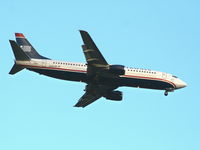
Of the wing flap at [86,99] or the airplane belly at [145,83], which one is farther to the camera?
the wing flap at [86,99]

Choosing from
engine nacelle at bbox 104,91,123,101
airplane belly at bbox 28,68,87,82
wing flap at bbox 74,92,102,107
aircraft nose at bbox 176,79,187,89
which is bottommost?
wing flap at bbox 74,92,102,107

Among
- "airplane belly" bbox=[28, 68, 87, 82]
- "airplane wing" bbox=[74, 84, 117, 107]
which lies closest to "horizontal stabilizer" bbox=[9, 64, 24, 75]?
"airplane belly" bbox=[28, 68, 87, 82]

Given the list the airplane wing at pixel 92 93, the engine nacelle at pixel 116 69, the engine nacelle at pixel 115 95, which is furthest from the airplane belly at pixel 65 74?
the engine nacelle at pixel 115 95

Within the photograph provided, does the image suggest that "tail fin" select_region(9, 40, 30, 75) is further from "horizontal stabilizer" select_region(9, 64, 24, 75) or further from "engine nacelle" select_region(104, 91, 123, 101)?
"engine nacelle" select_region(104, 91, 123, 101)

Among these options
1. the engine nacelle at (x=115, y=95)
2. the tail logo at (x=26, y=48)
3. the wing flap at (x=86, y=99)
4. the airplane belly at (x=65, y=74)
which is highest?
the tail logo at (x=26, y=48)

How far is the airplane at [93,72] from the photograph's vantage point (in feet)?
309

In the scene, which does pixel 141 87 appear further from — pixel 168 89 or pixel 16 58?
pixel 16 58

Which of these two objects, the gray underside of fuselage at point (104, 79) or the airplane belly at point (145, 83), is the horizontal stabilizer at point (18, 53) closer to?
the gray underside of fuselage at point (104, 79)

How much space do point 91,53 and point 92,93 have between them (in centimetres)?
1297

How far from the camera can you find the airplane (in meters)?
94.1

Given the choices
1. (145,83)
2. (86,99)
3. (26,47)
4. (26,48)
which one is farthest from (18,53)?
(145,83)

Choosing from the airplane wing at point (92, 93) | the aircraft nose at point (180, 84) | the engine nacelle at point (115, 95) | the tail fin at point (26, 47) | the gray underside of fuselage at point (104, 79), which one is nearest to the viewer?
the gray underside of fuselage at point (104, 79)

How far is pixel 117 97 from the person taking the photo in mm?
103625

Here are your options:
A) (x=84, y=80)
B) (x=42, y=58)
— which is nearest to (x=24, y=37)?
(x=42, y=58)
